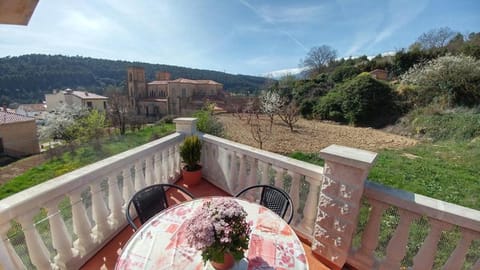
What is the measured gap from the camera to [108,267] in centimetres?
168

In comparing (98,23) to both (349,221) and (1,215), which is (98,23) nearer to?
(1,215)

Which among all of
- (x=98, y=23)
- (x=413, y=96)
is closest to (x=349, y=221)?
(x=98, y=23)

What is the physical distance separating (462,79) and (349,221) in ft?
46.2

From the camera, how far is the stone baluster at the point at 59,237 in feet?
4.52

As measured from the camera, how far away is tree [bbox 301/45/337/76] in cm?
2727

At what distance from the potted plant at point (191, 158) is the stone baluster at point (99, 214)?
135 cm

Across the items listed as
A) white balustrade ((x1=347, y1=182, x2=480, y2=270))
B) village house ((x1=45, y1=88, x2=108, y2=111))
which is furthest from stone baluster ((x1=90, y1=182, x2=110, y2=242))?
village house ((x1=45, y1=88, x2=108, y2=111))

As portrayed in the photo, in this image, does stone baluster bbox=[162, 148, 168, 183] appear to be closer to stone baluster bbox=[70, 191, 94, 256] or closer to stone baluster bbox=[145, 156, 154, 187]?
stone baluster bbox=[145, 156, 154, 187]

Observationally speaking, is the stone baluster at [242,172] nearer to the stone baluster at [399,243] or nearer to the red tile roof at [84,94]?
the stone baluster at [399,243]

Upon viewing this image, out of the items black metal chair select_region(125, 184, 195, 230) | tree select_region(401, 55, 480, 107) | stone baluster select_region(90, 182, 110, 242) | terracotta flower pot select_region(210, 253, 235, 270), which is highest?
tree select_region(401, 55, 480, 107)

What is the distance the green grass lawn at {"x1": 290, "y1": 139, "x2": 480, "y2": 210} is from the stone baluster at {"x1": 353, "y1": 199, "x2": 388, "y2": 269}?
2.82 meters

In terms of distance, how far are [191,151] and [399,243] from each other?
2633 millimetres

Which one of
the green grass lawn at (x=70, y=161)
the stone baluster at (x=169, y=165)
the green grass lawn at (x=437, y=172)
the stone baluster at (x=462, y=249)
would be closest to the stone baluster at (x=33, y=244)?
the stone baluster at (x=169, y=165)

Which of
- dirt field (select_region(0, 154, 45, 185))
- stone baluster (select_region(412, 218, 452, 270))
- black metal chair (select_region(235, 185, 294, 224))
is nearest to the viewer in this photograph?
stone baluster (select_region(412, 218, 452, 270))
